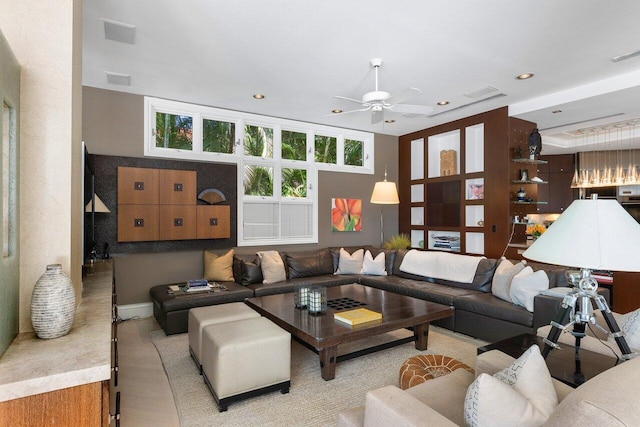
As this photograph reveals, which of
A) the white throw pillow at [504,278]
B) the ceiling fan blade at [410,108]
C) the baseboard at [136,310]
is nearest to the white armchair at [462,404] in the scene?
the white throw pillow at [504,278]

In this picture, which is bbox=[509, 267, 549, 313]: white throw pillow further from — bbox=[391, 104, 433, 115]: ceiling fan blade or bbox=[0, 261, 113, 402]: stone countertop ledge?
bbox=[0, 261, 113, 402]: stone countertop ledge

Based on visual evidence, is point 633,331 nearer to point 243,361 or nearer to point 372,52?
point 243,361

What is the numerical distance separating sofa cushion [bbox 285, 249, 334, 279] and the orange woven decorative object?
299cm

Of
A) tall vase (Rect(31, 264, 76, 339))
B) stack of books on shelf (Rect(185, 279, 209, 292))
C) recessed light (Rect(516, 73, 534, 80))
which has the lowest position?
stack of books on shelf (Rect(185, 279, 209, 292))

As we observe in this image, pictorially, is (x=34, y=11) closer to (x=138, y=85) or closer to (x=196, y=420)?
(x=196, y=420)

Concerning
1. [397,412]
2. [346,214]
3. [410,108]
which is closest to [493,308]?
[410,108]

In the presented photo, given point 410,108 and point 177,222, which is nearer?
point 410,108

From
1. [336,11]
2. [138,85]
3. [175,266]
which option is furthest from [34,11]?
[175,266]

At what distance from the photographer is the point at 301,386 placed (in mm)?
2807

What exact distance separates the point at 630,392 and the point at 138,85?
497 cm

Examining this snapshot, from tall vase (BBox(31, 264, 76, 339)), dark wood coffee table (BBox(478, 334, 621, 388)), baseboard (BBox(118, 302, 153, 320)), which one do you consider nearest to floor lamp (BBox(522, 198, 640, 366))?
dark wood coffee table (BBox(478, 334, 621, 388))

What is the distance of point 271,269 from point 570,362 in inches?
141

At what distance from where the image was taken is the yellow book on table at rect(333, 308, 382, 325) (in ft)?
9.80

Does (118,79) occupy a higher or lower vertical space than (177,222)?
higher
